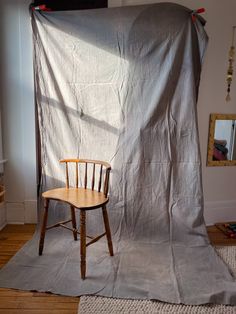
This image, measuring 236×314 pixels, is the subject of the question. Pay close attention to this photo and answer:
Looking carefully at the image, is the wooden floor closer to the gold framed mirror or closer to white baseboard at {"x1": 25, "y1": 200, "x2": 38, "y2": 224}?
white baseboard at {"x1": 25, "y1": 200, "x2": 38, "y2": 224}

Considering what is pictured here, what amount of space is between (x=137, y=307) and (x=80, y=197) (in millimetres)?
731

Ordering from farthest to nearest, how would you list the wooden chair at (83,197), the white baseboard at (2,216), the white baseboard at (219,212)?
the white baseboard at (219,212) → the white baseboard at (2,216) → the wooden chair at (83,197)

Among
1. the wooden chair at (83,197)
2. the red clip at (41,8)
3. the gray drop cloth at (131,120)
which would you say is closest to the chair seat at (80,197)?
the wooden chair at (83,197)

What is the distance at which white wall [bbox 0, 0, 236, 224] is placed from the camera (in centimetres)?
205

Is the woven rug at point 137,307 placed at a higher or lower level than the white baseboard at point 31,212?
lower

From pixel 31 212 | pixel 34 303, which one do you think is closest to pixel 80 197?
pixel 34 303

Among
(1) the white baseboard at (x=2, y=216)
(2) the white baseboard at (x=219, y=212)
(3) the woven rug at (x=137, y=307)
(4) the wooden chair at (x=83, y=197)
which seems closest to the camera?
(3) the woven rug at (x=137, y=307)

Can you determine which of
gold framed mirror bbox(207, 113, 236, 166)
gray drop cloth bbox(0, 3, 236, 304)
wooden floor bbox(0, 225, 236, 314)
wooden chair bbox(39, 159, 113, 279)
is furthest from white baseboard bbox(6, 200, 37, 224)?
gold framed mirror bbox(207, 113, 236, 166)

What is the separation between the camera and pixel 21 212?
2.29m

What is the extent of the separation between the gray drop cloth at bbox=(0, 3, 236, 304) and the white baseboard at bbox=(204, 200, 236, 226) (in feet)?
1.58

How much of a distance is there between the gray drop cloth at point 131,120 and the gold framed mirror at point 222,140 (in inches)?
17.7

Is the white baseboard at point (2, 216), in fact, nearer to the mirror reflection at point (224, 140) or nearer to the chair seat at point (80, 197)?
the chair seat at point (80, 197)

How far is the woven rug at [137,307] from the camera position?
1322 mm

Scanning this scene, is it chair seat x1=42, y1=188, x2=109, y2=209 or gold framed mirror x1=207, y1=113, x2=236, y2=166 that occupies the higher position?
gold framed mirror x1=207, y1=113, x2=236, y2=166
